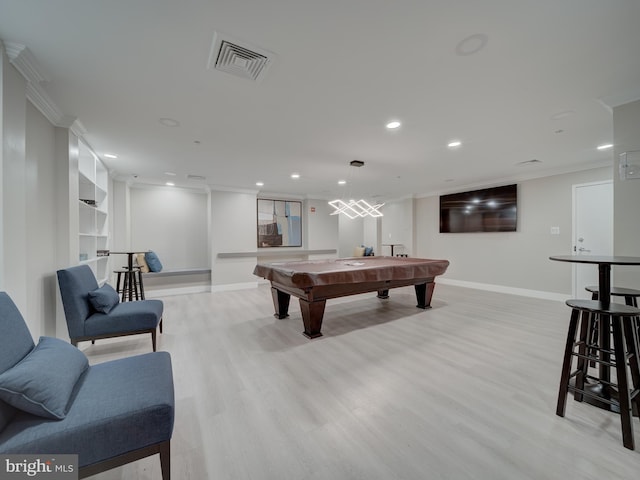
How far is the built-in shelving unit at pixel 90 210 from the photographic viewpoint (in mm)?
3644

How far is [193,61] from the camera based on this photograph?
1901mm

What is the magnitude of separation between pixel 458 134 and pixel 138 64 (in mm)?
3356

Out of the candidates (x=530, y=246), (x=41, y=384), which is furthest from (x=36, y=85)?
(x=530, y=246)

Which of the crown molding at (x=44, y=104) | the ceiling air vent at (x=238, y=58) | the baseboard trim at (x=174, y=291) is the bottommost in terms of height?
the baseboard trim at (x=174, y=291)

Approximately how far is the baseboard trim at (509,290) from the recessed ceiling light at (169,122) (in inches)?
265

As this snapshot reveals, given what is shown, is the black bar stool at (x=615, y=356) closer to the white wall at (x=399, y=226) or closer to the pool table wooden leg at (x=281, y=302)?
the pool table wooden leg at (x=281, y=302)

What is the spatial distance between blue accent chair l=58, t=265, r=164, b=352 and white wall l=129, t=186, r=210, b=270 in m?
3.48

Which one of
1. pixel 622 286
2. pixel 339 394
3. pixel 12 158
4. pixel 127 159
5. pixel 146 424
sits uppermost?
pixel 127 159

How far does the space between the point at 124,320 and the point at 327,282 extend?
6.91ft

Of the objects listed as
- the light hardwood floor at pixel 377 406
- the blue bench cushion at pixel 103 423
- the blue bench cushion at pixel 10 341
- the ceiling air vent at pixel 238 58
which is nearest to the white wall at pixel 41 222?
the light hardwood floor at pixel 377 406

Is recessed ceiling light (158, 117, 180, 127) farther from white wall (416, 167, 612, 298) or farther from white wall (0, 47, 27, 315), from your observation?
white wall (416, 167, 612, 298)

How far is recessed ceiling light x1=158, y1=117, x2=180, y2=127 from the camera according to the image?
282 centimetres

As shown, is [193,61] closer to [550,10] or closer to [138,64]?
[138,64]

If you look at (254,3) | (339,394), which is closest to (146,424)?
(339,394)
